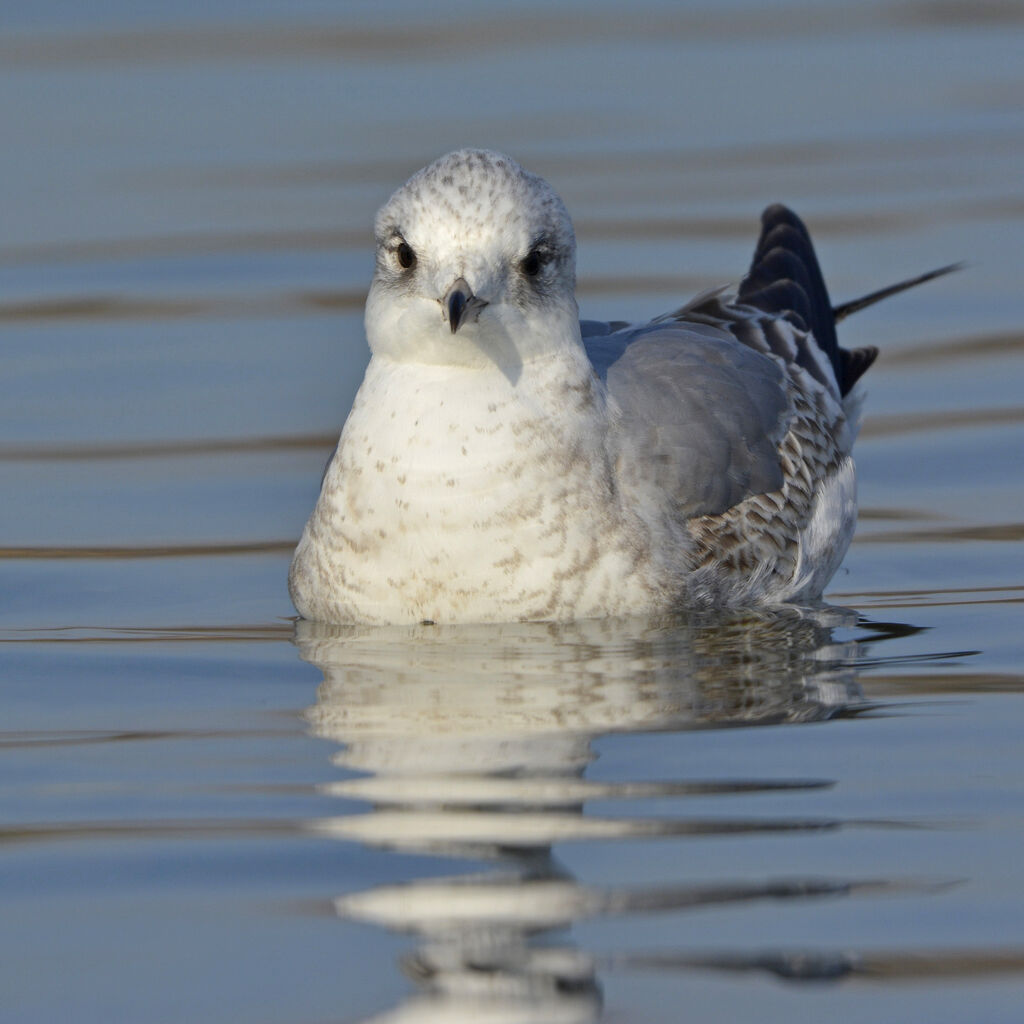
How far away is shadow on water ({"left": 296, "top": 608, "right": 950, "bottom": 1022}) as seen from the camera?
463 centimetres

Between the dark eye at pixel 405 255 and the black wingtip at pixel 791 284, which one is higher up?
the black wingtip at pixel 791 284

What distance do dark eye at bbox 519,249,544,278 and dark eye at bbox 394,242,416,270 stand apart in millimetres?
308

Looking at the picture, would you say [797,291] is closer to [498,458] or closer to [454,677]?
[498,458]

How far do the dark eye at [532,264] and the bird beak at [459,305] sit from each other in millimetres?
235

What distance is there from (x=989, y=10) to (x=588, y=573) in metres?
12.9

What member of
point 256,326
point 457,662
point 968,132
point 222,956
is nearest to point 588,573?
point 457,662

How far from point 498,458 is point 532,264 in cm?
56

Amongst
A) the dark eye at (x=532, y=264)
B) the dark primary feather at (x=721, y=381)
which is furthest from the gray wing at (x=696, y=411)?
the dark eye at (x=532, y=264)

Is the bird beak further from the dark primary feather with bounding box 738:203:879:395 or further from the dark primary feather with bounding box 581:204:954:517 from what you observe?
the dark primary feather with bounding box 738:203:879:395

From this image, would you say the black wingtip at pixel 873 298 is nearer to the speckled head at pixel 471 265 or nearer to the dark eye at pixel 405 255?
the speckled head at pixel 471 265

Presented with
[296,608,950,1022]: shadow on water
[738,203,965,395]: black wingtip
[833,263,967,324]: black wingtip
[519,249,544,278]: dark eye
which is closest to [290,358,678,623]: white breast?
[296,608,950,1022]: shadow on water

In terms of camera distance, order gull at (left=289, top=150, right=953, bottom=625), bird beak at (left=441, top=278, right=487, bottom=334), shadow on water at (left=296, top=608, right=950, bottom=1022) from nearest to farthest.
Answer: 1. shadow on water at (left=296, top=608, right=950, bottom=1022)
2. bird beak at (left=441, top=278, right=487, bottom=334)
3. gull at (left=289, top=150, right=953, bottom=625)

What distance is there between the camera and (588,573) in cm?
723

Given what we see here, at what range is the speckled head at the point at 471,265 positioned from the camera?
6.97 m
